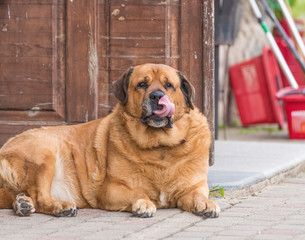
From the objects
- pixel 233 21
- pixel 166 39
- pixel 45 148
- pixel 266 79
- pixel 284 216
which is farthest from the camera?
pixel 266 79

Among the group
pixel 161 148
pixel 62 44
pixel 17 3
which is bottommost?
pixel 161 148

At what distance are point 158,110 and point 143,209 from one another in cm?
66

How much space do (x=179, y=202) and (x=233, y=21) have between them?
510cm

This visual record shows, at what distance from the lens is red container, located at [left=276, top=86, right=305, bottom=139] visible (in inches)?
358

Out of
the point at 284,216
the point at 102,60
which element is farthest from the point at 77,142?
the point at 284,216

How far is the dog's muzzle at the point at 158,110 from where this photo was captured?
434 cm

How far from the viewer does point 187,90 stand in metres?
4.64

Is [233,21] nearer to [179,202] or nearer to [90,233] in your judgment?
[179,202]

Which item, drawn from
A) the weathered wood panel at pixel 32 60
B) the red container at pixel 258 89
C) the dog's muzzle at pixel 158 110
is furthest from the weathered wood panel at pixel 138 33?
the red container at pixel 258 89

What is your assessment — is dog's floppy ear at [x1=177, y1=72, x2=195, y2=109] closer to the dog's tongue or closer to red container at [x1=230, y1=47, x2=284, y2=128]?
the dog's tongue

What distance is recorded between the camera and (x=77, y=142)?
4887mm

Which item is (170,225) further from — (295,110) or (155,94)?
(295,110)

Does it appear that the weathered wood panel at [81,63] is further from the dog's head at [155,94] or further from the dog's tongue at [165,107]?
the dog's tongue at [165,107]

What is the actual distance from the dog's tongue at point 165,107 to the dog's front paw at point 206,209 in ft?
2.08
